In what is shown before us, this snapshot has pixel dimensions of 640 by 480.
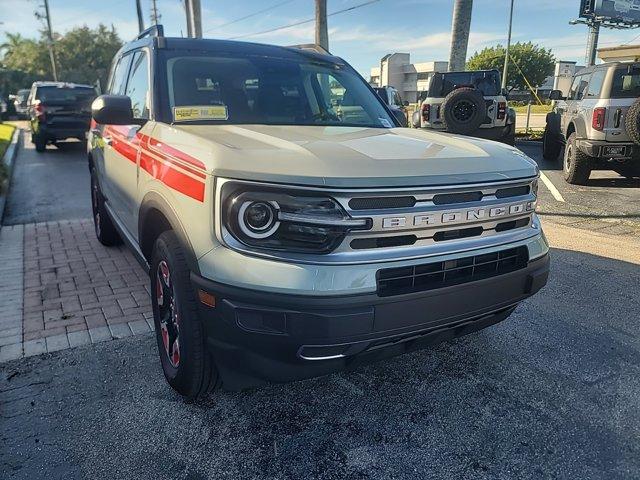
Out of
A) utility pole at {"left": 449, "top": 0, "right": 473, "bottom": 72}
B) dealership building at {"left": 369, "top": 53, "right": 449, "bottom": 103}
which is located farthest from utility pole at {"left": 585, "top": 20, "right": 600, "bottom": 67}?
dealership building at {"left": 369, "top": 53, "right": 449, "bottom": 103}

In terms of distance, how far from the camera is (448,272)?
2.23 m

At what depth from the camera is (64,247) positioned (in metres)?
5.52

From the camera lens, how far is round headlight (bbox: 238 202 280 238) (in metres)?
2.04

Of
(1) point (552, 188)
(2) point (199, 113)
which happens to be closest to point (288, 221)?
(2) point (199, 113)

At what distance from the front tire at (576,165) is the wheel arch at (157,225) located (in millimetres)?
7564

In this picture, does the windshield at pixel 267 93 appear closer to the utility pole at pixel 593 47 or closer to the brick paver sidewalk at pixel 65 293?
the brick paver sidewalk at pixel 65 293

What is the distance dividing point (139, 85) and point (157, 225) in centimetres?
133

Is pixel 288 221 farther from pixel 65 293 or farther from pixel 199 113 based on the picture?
pixel 65 293

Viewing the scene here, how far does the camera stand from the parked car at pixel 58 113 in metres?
13.5

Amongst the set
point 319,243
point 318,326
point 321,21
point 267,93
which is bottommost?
point 318,326

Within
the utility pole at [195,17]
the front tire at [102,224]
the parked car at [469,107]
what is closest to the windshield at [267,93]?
the front tire at [102,224]

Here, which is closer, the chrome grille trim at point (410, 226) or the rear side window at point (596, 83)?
the chrome grille trim at point (410, 226)

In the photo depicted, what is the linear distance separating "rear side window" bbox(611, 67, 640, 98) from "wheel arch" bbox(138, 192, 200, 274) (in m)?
7.61

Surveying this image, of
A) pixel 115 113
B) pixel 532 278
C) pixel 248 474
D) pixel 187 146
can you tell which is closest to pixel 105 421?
pixel 248 474
